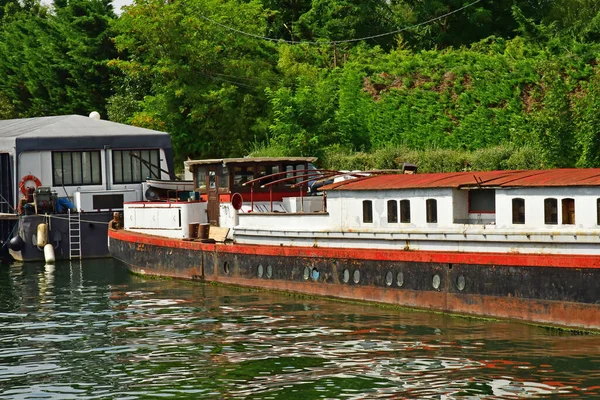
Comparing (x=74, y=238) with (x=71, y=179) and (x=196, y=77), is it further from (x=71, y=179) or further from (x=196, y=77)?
(x=196, y=77)

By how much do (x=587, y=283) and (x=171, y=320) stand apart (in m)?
10.1

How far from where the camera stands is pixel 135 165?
45.5 m

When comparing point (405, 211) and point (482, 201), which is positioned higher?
point (482, 201)

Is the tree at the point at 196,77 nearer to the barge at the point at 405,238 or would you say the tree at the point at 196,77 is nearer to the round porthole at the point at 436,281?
the barge at the point at 405,238

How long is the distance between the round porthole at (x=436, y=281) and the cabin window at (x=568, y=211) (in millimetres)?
3459

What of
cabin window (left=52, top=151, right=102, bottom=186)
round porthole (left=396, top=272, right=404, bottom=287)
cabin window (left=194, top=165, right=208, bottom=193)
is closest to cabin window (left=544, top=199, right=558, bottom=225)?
round porthole (left=396, top=272, right=404, bottom=287)

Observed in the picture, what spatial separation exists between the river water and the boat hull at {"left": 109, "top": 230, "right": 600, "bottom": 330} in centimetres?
41

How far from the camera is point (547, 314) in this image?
23.1 metres

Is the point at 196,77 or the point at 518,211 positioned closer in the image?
the point at 518,211

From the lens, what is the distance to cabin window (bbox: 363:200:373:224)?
92.6 feet

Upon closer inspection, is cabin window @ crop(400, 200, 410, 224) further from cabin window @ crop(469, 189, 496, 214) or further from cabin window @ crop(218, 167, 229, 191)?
cabin window @ crop(218, 167, 229, 191)

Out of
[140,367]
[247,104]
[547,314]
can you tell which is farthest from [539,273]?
[247,104]

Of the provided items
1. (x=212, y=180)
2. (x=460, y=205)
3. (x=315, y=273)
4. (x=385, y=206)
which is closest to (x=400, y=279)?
(x=385, y=206)

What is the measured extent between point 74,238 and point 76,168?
3346 millimetres
